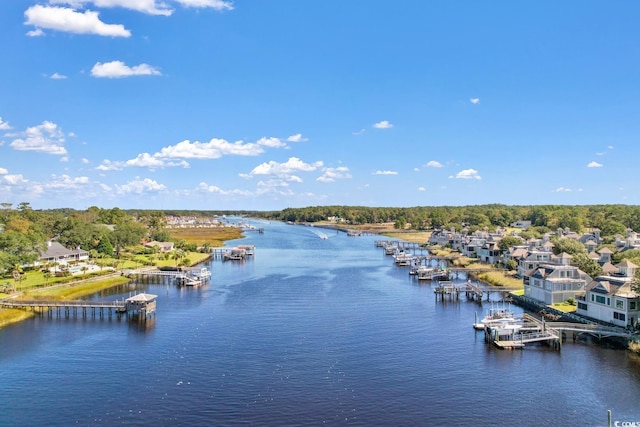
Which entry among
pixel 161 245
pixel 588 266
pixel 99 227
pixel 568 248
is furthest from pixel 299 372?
pixel 99 227

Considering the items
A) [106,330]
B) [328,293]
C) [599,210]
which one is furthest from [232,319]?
[599,210]

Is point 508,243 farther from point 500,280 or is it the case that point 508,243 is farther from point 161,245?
point 161,245

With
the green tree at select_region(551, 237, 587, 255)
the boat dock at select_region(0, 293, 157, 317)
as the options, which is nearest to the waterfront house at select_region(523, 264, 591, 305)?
the green tree at select_region(551, 237, 587, 255)

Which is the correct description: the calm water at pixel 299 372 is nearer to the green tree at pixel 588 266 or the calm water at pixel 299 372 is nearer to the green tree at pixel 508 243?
the green tree at pixel 588 266

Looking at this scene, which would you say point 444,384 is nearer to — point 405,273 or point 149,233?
point 405,273

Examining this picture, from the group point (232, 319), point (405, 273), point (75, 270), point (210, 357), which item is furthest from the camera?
point (405, 273)
